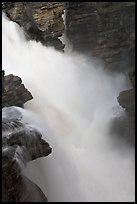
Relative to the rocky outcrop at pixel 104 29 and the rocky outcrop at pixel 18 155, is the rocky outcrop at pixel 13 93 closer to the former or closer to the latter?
the rocky outcrop at pixel 18 155

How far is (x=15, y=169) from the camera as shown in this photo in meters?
11.2

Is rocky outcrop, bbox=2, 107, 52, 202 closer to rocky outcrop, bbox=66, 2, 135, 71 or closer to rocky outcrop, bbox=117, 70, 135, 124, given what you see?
rocky outcrop, bbox=117, 70, 135, 124

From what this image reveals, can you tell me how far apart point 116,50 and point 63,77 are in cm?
421

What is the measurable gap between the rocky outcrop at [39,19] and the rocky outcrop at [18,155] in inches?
404

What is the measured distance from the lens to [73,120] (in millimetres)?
18297

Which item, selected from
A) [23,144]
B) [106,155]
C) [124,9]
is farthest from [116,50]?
[23,144]

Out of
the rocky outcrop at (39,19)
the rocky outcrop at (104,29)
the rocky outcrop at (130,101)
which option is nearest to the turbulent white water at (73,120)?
the rocky outcrop at (39,19)

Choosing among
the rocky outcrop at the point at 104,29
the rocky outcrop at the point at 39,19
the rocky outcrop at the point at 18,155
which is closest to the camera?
the rocky outcrop at the point at 18,155

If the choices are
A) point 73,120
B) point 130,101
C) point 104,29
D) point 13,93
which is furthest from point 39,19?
point 130,101

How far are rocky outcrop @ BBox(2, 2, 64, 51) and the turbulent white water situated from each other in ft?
2.07

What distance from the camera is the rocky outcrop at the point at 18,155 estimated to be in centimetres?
1111

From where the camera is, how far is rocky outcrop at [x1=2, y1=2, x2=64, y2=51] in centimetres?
2338

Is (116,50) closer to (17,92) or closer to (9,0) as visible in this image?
(9,0)

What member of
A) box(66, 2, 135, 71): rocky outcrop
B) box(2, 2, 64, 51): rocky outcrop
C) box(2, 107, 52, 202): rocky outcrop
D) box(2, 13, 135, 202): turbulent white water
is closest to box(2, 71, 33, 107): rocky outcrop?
box(2, 13, 135, 202): turbulent white water
